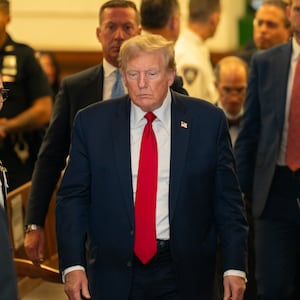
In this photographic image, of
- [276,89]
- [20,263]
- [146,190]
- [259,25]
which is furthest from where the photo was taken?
[259,25]

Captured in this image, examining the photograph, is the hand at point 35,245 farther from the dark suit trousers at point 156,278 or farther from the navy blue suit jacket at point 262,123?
the navy blue suit jacket at point 262,123

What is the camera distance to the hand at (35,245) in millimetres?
4867

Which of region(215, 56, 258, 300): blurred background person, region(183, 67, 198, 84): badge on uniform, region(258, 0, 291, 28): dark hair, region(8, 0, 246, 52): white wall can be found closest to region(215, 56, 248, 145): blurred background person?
region(215, 56, 258, 300): blurred background person

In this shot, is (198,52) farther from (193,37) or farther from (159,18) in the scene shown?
(159,18)

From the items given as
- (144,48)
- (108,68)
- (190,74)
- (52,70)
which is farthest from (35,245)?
(52,70)

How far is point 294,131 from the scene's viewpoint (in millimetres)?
5309

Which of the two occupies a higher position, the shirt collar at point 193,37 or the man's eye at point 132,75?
the man's eye at point 132,75

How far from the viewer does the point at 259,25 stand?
7.38 metres

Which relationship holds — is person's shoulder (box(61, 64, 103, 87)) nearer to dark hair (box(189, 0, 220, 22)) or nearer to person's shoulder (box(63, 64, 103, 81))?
person's shoulder (box(63, 64, 103, 81))

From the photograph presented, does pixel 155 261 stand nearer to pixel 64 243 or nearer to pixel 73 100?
pixel 64 243

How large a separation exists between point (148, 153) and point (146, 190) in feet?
0.48

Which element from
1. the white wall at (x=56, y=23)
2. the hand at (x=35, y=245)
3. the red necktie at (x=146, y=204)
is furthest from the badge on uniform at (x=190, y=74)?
the white wall at (x=56, y=23)

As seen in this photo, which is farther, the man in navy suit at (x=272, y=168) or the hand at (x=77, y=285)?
the man in navy suit at (x=272, y=168)

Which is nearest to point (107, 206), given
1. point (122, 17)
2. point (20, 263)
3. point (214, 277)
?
point (214, 277)
